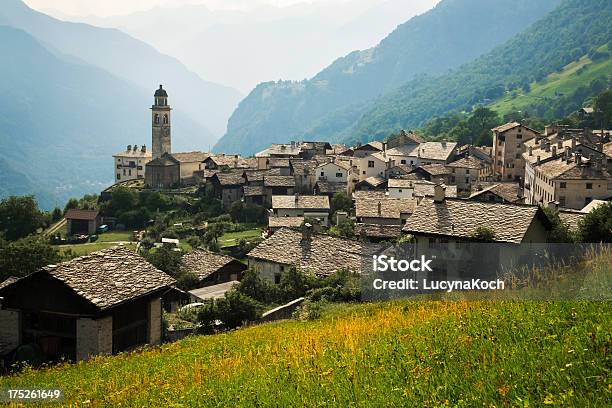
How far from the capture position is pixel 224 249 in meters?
70.6

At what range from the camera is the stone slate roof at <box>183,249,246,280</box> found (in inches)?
1967

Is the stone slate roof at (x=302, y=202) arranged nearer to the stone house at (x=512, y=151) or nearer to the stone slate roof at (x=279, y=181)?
the stone slate roof at (x=279, y=181)

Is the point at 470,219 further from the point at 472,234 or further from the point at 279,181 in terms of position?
the point at 279,181

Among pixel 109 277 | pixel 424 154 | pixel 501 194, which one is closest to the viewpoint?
pixel 109 277

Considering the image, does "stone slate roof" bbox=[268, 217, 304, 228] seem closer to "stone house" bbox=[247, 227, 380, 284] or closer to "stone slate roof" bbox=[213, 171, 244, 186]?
"stone slate roof" bbox=[213, 171, 244, 186]

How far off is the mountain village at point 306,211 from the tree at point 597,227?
232 centimetres

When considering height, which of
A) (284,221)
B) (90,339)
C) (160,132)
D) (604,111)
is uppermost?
(604,111)

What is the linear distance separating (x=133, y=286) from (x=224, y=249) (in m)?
45.9

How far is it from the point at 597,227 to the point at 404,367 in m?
21.8

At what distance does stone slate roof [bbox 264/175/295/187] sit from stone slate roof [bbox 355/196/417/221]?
21.3 m

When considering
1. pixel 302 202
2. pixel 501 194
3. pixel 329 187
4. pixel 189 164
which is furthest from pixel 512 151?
pixel 189 164

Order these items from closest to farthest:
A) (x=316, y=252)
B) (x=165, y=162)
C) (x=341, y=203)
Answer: (x=316, y=252) < (x=341, y=203) < (x=165, y=162)

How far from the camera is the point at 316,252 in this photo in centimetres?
4309

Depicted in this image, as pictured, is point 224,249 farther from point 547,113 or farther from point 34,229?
point 547,113
